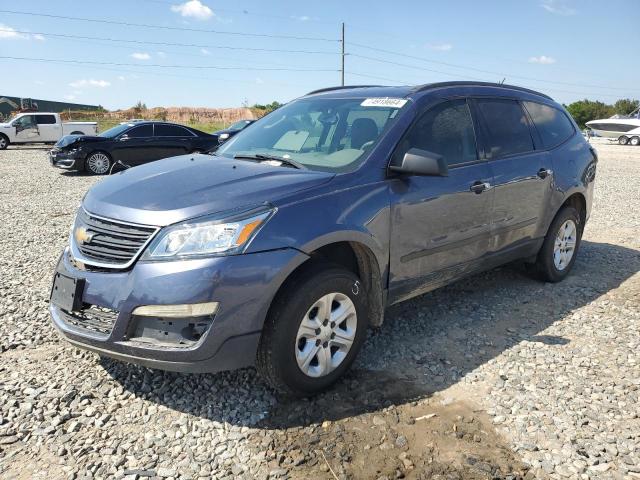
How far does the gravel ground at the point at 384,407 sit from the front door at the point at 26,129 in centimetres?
2190

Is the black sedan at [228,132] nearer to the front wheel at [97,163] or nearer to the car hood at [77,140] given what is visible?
the front wheel at [97,163]

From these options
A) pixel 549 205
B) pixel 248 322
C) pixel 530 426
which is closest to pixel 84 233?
pixel 248 322

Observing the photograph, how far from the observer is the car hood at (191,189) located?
9.25ft

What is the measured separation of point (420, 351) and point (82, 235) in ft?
7.76

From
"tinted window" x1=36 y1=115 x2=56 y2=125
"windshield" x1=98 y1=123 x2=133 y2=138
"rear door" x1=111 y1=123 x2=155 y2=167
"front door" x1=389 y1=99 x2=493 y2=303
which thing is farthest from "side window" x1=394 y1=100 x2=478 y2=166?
"tinted window" x1=36 y1=115 x2=56 y2=125

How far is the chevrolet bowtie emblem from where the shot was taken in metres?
3.00

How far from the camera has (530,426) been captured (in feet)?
9.52

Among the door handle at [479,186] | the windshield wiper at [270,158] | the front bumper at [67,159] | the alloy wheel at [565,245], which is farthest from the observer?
the front bumper at [67,159]

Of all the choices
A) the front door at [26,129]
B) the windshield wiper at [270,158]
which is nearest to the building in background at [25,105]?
the front door at [26,129]

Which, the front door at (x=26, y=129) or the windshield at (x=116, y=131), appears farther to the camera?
the front door at (x=26, y=129)

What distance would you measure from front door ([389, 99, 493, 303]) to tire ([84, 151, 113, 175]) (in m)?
12.2

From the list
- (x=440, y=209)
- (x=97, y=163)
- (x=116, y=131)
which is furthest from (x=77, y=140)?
(x=440, y=209)

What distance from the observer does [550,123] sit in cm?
513

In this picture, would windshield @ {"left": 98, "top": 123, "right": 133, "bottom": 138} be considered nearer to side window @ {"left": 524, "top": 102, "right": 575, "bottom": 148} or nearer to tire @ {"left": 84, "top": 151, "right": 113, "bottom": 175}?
tire @ {"left": 84, "top": 151, "right": 113, "bottom": 175}
